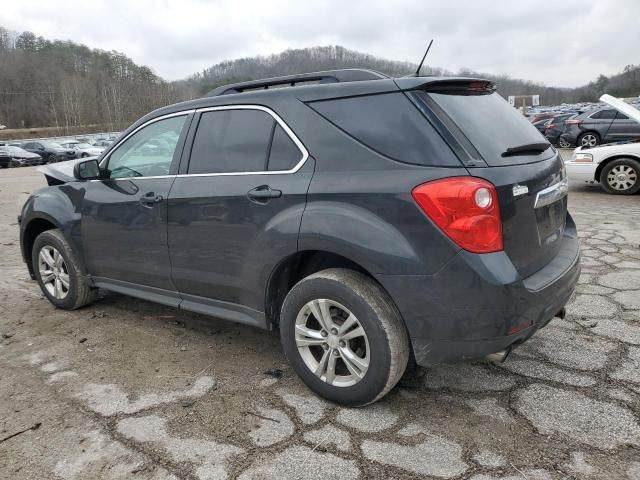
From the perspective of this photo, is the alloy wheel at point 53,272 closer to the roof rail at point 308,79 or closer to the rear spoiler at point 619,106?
the roof rail at point 308,79

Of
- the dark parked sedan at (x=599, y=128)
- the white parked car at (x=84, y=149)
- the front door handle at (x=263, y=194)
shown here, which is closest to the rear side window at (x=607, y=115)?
the dark parked sedan at (x=599, y=128)

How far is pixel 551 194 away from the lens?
108 inches

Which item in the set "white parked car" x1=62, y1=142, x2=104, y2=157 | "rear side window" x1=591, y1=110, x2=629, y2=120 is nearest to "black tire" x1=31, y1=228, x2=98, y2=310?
"rear side window" x1=591, y1=110, x2=629, y2=120

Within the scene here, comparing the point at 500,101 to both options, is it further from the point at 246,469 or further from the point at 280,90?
the point at 246,469

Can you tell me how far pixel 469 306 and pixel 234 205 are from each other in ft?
4.70

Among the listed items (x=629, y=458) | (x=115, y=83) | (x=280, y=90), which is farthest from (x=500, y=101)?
(x=115, y=83)

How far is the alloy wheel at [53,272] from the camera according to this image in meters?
4.34

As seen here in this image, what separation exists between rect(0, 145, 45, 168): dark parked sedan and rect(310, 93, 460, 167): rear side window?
34.3m

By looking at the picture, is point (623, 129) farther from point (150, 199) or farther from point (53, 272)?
point (53, 272)

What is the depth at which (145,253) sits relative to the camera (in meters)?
3.58

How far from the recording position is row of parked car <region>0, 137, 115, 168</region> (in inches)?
1244

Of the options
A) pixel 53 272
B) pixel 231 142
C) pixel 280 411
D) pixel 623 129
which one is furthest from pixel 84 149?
pixel 280 411

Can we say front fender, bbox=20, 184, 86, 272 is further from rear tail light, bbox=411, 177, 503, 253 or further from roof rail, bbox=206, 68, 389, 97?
rear tail light, bbox=411, 177, 503, 253

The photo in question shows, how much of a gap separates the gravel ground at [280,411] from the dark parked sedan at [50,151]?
119ft
